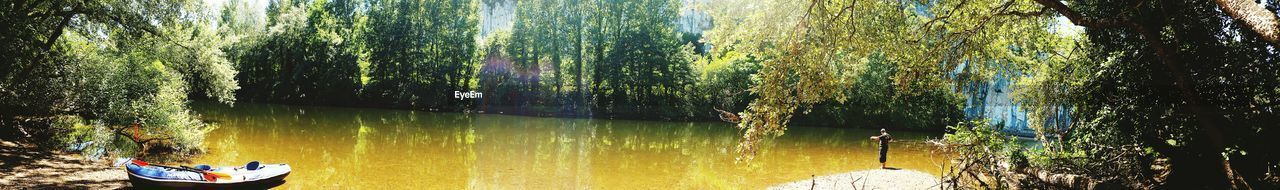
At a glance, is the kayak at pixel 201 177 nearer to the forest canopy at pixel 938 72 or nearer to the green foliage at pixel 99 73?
the green foliage at pixel 99 73

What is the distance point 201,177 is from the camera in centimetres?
1049

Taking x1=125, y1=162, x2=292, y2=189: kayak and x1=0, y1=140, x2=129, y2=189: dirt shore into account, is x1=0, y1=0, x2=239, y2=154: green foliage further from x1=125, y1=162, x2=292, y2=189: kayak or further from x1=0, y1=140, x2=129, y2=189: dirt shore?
x1=125, y1=162, x2=292, y2=189: kayak

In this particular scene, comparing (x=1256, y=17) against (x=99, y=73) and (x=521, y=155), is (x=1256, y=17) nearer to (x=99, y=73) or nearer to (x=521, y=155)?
(x=521, y=155)

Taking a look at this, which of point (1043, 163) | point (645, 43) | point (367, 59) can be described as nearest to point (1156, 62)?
point (1043, 163)

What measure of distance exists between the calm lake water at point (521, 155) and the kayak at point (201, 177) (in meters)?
0.75

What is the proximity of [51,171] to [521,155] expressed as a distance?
30.7ft

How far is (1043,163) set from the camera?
10.4 metres

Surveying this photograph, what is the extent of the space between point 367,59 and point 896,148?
36488 millimetres

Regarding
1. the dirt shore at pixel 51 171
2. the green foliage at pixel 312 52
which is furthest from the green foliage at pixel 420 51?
the dirt shore at pixel 51 171

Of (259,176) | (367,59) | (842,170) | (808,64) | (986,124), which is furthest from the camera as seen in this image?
(367,59)

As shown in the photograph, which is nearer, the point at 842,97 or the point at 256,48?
the point at 842,97

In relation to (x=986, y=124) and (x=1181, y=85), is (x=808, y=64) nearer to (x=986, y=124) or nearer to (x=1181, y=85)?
(x=1181, y=85)

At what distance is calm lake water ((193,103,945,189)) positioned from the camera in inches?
531

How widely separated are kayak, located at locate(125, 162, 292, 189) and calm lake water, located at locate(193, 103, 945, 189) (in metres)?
0.75
